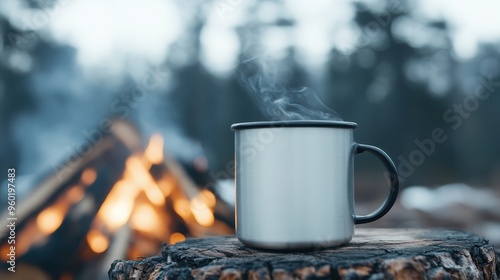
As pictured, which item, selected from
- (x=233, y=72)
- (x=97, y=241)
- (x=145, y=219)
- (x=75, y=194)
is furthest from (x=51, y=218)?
(x=233, y=72)

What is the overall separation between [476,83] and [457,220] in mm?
3318

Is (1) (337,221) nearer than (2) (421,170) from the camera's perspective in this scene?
Yes

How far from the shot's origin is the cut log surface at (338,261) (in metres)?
0.71

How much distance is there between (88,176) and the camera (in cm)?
Result: 230

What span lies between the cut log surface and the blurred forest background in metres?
1.74

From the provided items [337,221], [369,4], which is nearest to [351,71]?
[369,4]

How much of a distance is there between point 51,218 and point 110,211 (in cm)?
30

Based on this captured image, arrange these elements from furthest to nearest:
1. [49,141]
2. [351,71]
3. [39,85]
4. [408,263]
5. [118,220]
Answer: [351,71], [39,85], [49,141], [118,220], [408,263]

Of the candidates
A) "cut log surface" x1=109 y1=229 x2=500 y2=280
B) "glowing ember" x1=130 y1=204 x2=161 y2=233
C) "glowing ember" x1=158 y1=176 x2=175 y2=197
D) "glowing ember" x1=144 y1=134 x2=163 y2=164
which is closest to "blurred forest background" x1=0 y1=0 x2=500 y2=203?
"glowing ember" x1=144 y1=134 x2=163 y2=164

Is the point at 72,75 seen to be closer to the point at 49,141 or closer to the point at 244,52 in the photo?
the point at 49,141

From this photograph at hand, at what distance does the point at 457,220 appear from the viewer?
12.3 ft

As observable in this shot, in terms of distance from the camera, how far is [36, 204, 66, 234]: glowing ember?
2084mm

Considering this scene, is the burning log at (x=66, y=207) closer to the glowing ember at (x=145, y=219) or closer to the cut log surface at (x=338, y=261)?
the glowing ember at (x=145, y=219)

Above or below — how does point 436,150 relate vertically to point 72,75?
below
